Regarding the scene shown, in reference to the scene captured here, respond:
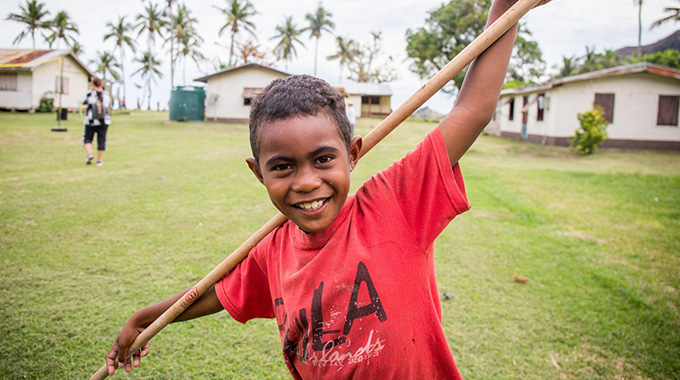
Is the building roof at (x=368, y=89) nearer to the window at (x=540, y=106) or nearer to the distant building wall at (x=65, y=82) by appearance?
the distant building wall at (x=65, y=82)

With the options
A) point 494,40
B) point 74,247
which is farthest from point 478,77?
point 74,247

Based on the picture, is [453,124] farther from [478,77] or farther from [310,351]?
[310,351]

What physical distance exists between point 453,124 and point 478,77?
19 centimetres

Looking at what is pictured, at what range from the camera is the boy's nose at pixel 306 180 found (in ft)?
4.03

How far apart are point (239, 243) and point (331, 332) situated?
343cm

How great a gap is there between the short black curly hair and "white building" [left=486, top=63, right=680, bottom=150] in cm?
1873

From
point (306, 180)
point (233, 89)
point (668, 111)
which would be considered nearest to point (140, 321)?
point (306, 180)

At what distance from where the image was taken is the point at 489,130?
2797 centimetres

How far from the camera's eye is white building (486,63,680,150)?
16766 mm

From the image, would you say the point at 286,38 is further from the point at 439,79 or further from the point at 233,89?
the point at 439,79

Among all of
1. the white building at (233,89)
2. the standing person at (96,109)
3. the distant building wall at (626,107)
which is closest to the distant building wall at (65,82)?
the white building at (233,89)

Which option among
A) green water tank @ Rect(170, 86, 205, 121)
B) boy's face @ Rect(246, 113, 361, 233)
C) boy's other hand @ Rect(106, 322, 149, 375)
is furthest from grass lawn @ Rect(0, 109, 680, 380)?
green water tank @ Rect(170, 86, 205, 121)

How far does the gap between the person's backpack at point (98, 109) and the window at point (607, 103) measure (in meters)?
17.6

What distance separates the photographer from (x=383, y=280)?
1221 mm
